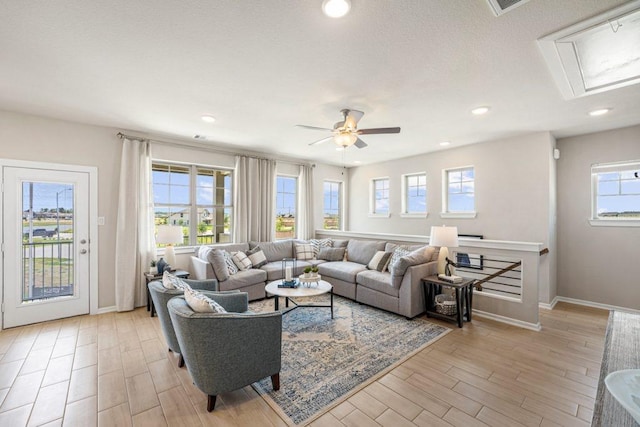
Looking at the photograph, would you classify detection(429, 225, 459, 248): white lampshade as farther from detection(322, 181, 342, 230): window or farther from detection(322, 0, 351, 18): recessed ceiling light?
detection(322, 181, 342, 230): window

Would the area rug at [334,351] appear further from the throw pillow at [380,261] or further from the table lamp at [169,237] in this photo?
the table lamp at [169,237]

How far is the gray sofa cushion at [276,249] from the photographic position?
5453 millimetres

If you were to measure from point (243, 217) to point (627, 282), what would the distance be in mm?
6346

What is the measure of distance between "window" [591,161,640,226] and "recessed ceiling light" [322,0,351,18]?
199 inches

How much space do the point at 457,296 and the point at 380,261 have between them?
1.28 meters

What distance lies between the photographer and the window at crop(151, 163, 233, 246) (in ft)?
15.9

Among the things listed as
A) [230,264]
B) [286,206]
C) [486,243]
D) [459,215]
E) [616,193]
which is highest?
[616,193]

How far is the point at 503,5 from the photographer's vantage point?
5.40 ft

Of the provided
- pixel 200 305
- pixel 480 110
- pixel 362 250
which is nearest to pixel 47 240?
pixel 200 305

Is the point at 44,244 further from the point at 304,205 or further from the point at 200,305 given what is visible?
the point at 304,205

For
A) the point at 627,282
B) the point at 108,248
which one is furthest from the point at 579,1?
the point at 108,248

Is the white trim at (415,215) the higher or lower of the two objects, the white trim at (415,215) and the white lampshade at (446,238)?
the higher

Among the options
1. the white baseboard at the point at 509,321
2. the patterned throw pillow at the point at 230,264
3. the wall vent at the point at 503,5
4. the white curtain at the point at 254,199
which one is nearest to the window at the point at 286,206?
the white curtain at the point at 254,199

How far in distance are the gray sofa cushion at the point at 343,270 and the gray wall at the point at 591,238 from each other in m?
3.48
